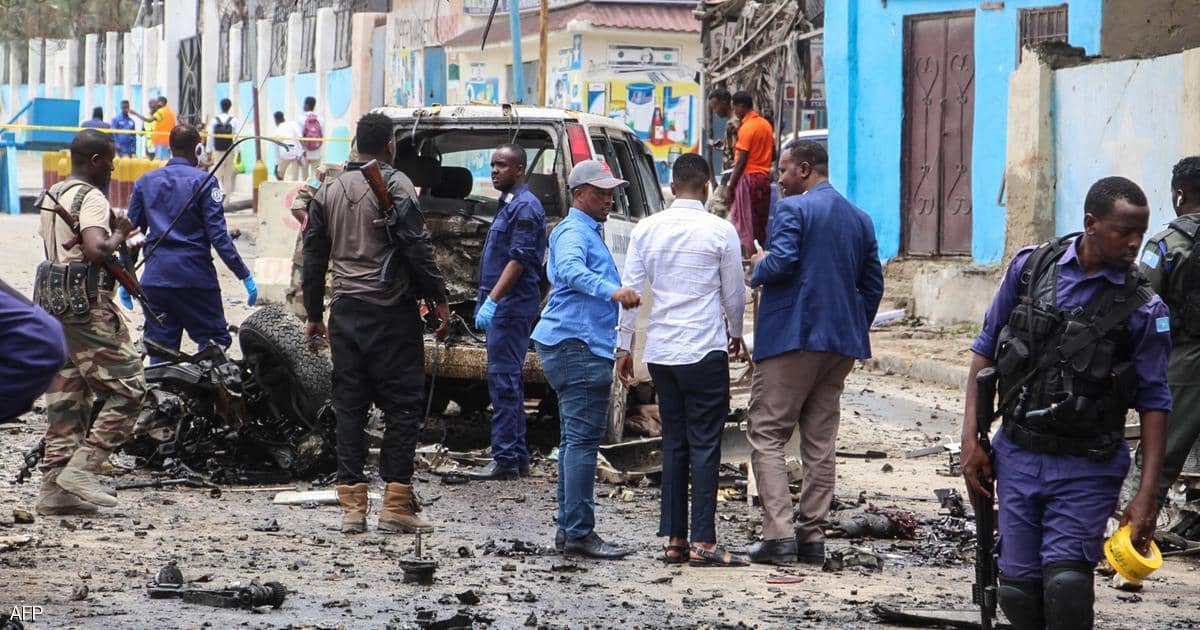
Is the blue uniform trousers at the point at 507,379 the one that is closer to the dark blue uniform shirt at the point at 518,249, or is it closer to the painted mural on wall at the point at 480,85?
the dark blue uniform shirt at the point at 518,249

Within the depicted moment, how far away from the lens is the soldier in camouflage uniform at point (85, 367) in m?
7.60

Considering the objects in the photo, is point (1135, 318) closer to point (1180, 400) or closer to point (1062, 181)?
point (1180, 400)

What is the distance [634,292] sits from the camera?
6914 mm

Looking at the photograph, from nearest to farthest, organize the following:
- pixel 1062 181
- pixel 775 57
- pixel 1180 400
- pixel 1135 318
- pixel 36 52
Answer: pixel 1135 318, pixel 1180 400, pixel 1062 181, pixel 775 57, pixel 36 52

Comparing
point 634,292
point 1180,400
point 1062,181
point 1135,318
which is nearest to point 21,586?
point 634,292

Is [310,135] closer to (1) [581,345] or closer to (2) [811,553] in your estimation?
(1) [581,345]

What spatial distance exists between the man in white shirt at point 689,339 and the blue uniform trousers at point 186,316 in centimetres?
353

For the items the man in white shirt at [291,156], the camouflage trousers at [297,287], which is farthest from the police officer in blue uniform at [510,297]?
the man in white shirt at [291,156]

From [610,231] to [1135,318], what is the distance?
5578 millimetres

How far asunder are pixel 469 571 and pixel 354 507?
0.99 meters

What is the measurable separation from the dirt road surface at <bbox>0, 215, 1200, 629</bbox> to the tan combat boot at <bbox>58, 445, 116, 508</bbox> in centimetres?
12

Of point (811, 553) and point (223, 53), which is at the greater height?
point (223, 53)

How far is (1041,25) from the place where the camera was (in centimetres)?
1686

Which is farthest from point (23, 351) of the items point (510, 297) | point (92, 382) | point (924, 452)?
point (924, 452)
